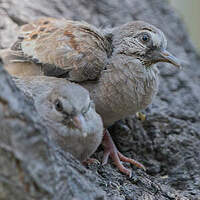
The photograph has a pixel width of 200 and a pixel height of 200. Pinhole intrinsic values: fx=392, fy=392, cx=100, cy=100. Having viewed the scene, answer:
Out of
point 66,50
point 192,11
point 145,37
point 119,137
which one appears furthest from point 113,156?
point 192,11

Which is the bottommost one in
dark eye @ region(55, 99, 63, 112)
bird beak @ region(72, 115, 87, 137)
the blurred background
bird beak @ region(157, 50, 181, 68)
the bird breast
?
the blurred background

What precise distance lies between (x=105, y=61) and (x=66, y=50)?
1.48 ft

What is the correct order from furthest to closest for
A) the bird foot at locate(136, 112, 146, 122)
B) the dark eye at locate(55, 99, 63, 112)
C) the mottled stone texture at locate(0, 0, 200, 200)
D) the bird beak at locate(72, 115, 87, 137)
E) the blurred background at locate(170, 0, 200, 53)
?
1. the blurred background at locate(170, 0, 200, 53)
2. the bird foot at locate(136, 112, 146, 122)
3. the dark eye at locate(55, 99, 63, 112)
4. the bird beak at locate(72, 115, 87, 137)
5. the mottled stone texture at locate(0, 0, 200, 200)

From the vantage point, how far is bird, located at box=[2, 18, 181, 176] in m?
4.24

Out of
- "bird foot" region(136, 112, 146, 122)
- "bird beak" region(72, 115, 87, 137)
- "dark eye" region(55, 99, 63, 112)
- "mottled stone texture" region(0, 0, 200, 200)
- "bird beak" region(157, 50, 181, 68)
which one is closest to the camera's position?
"mottled stone texture" region(0, 0, 200, 200)

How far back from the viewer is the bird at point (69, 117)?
327 centimetres

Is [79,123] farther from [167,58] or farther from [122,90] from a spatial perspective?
[167,58]

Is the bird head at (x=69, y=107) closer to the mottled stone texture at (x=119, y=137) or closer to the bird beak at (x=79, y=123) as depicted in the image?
the bird beak at (x=79, y=123)

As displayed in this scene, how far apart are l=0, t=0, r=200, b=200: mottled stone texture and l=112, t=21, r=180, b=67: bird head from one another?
2.85ft

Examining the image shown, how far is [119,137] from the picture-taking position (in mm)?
4824

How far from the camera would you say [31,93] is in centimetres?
358

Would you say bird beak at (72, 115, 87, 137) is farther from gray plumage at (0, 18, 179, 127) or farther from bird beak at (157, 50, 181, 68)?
bird beak at (157, 50, 181, 68)

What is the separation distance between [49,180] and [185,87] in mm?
3997

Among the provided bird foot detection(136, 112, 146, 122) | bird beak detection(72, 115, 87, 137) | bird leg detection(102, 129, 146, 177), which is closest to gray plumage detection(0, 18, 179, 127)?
bird leg detection(102, 129, 146, 177)
